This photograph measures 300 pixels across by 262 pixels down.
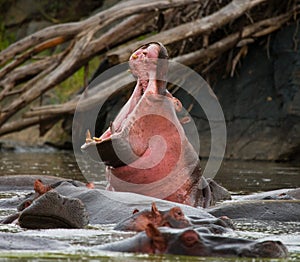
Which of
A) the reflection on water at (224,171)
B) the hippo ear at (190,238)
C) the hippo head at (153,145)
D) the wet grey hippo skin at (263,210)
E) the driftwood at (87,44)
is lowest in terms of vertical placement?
the reflection on water at (224,171)

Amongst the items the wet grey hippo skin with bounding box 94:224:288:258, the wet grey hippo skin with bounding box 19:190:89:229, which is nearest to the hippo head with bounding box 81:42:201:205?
the wet grey hippo skin with bounding box 19:190:89:229

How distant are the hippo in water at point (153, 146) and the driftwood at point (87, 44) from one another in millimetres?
5464

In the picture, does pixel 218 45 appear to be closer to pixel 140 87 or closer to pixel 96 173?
pixel 96 173

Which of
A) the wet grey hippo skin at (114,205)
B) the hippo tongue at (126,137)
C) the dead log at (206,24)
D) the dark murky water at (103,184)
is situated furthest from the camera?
the dead log at (206,24)

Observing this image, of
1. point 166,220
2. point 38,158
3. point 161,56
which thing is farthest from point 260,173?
point 166,220

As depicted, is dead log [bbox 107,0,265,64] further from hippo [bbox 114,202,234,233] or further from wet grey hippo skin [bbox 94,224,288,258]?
wet grey hippo skin [bbox 94,224,288,258]

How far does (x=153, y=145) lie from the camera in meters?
5.41

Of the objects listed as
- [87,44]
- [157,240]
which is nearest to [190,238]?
[157,240]

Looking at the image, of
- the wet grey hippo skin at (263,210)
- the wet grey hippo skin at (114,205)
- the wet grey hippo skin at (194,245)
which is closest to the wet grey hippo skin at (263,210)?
the wet grey hippo skin at (263,210)

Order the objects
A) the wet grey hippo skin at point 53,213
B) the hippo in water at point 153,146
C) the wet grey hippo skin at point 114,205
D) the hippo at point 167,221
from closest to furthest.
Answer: the hippo at point 167,221, the wet grey hippo skin at point 53,213, the wet grey hippo skin at point 114,205, the hippo in water at point 153,146

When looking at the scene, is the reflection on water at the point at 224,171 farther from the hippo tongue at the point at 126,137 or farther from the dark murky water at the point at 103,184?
the hippo tongue at the point at 126,137

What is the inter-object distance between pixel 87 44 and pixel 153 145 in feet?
21.0

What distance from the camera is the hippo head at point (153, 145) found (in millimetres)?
5352

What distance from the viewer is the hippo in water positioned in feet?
17.6
